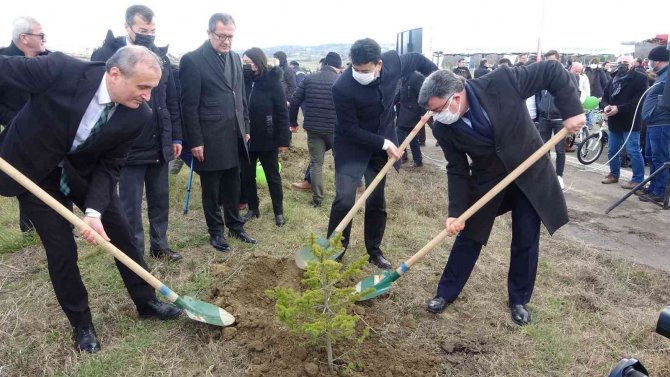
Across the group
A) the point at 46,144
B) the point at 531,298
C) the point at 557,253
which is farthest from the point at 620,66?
the point at 46,144

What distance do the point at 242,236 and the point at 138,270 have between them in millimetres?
1907

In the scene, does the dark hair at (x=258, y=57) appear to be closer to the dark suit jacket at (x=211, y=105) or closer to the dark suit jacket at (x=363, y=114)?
the dark suit jacket at (x=211, y=105)

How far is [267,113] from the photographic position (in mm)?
5102

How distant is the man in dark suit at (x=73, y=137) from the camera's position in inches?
98.7

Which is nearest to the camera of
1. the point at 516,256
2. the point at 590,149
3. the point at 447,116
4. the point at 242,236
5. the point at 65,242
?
the point at 65,242

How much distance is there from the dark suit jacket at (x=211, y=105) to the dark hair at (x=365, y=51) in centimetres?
124

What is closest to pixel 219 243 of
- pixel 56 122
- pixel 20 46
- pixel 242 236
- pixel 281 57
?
pixel 242 236

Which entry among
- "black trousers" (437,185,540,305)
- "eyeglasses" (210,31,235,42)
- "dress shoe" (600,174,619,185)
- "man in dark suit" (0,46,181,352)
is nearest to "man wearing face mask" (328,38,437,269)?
"black trousers" (437,185,540,305)

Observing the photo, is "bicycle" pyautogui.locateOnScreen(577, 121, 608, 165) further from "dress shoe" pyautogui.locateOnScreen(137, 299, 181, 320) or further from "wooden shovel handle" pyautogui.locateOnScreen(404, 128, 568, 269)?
"dress shoe" pyautogui.locateOnScreen(137, 299, 181, 320)

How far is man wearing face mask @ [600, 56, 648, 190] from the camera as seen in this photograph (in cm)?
714

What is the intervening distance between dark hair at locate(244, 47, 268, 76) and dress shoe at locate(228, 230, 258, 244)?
1629mm

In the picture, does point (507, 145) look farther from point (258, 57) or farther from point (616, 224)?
point (616, 224)

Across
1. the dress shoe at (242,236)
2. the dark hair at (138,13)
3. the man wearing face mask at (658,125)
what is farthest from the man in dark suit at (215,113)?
the man wearing face mask at (658,125)

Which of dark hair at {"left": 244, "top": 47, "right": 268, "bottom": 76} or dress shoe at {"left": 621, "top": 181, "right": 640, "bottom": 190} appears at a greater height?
dark hair at {"left": 244, "top": 47, "right": 268, "bottom": 76}
